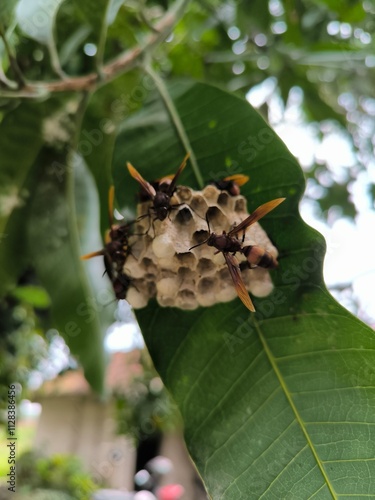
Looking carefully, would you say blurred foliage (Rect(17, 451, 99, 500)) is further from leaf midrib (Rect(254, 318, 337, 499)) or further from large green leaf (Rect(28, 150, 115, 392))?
leaf midrib (Rect(254, 318, 337, 499))

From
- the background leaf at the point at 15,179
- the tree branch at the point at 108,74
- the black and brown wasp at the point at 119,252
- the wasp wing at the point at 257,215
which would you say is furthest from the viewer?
the background leaf at the point at 15,179

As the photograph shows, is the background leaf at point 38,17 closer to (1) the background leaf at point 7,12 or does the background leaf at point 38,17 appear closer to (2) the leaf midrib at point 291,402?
(1) the background leaf at point 7,12

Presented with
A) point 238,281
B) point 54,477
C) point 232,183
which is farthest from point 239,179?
point 54,477

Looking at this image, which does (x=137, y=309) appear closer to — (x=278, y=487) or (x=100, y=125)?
(x=278, y=487)

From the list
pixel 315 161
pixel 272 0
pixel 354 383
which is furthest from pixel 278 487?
pixel 315 161

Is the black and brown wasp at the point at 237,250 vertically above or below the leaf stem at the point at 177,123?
below

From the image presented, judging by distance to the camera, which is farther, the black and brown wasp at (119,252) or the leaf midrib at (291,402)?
the black and brown wasp at (119,252)

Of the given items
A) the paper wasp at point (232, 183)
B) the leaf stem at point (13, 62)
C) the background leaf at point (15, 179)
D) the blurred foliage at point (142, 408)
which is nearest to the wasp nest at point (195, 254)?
the paper wasp at point (232, 183)
